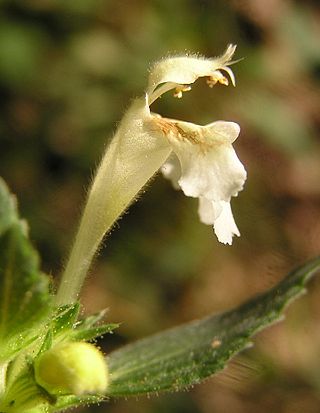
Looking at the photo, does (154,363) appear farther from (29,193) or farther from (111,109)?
(111,109)

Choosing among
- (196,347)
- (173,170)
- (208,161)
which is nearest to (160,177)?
(196,347)

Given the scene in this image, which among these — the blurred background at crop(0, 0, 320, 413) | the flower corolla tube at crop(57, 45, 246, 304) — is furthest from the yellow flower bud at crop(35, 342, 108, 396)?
the blurred background at crop(0, 0, 320, 413)

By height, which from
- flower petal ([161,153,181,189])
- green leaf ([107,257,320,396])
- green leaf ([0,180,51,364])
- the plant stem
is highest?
flower petal ([161,153,181,189])

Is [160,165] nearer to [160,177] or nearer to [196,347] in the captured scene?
[196,347]

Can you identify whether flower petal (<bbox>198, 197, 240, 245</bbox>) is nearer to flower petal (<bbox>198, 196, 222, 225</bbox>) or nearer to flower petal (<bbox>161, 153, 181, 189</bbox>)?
flower petal (<bbox>198, 196, 222, 225</bbox>)

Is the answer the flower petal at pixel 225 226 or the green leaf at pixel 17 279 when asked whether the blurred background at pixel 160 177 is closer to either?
the flower petal at pixel 225 226

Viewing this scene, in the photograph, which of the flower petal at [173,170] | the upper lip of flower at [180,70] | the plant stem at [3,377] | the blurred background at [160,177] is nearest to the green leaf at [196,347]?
the plant stem at [3,377]
